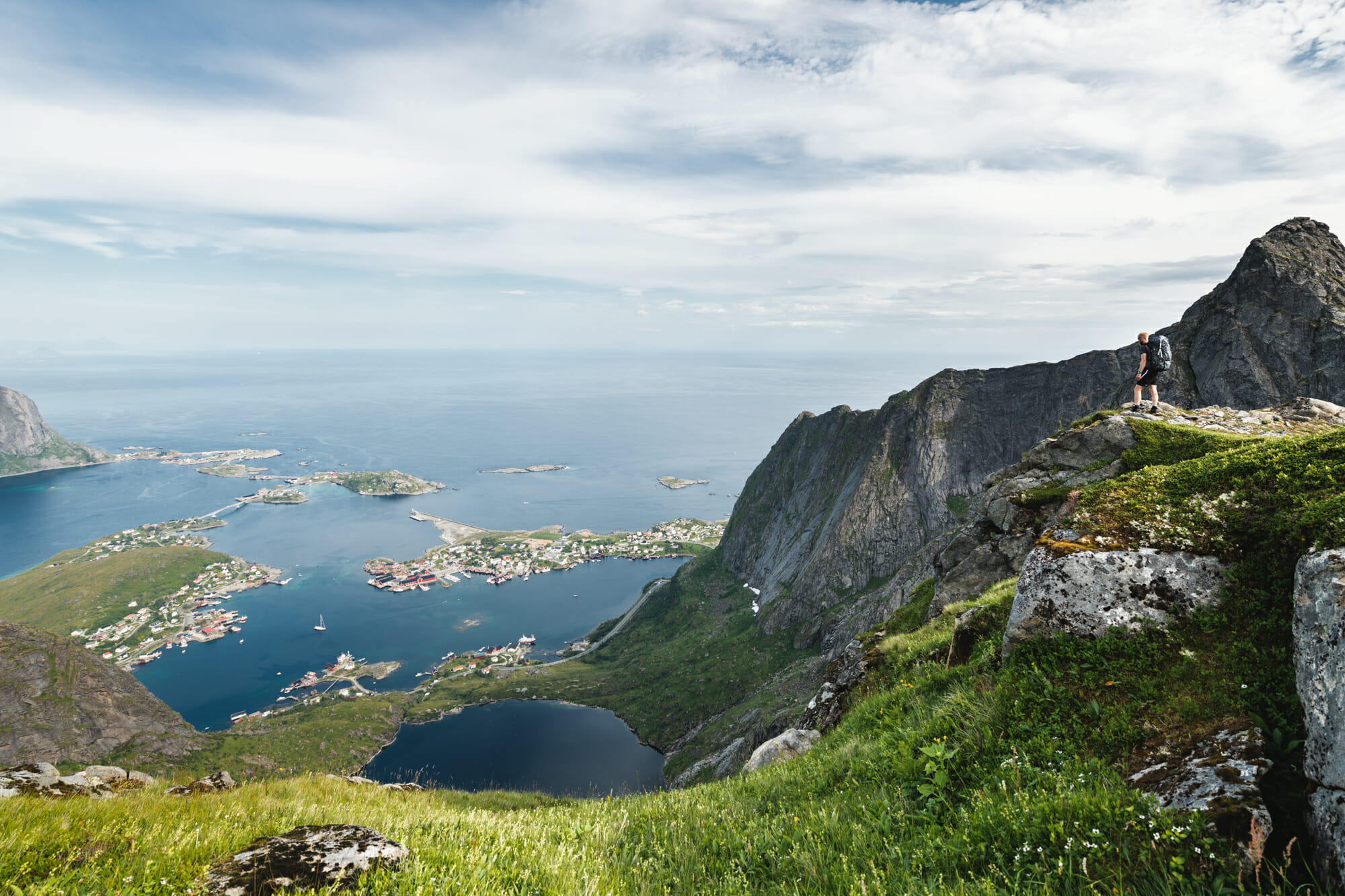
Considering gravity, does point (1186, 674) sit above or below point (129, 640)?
above

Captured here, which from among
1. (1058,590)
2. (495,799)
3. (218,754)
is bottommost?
(218,754)

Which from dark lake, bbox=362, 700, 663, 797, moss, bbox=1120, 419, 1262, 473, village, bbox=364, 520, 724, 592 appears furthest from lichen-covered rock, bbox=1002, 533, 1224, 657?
village, bbox=364, 520, 724, 592

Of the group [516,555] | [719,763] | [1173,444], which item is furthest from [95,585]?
[1173,444]

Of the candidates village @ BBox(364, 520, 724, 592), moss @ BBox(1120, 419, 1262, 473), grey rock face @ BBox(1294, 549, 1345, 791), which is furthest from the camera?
village @ BBox(364, 520, 724, 592)

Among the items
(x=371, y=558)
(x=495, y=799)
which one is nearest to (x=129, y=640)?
(x=371, y=558)

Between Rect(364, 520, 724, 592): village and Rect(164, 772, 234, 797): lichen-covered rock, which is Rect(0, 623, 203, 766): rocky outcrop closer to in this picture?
Rect(364, 520, 724, 592): village

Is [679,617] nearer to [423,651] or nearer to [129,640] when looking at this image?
[423,651]
